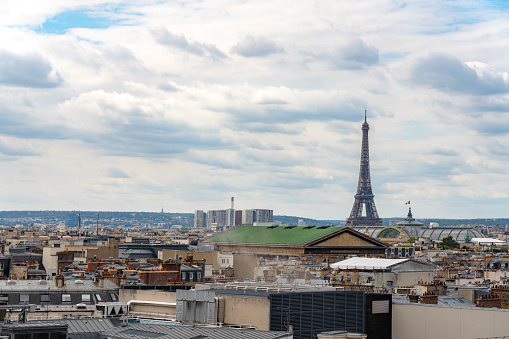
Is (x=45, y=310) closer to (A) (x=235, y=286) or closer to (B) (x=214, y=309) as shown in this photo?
(A) (x=235, y=286)

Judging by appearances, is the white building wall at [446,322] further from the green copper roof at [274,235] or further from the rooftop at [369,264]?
the green copper roof at [274,235]

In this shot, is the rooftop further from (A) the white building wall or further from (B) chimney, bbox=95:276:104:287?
(A) the white building wall

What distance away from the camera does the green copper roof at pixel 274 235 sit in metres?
167

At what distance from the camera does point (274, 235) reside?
17488 cm

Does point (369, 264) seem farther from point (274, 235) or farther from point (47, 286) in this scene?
point (274, 235)

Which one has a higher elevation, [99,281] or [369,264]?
[369,264]

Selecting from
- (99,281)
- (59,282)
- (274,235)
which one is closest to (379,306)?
(59,282)

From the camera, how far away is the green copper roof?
166750mm

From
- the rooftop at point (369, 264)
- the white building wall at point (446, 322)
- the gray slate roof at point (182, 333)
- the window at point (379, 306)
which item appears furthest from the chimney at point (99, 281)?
the rooftop at point (369, 264)

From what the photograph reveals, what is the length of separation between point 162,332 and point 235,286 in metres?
7.73

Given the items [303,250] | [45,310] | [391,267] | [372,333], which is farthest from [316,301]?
[303,250]

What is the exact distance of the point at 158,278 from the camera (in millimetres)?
55719

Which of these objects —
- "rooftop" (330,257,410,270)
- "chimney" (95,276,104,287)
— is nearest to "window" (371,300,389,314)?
"chimney" (95,276,104,287)

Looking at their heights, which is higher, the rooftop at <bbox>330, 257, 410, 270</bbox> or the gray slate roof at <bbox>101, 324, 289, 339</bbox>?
the rooftop at <bbox>330, 257, 410, 270</bbox>
